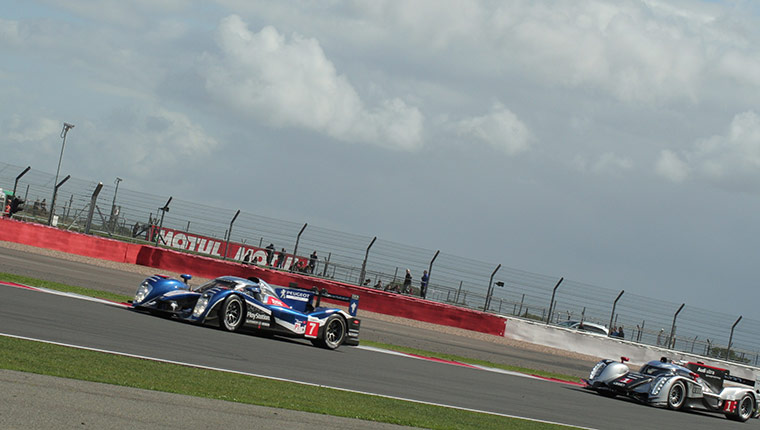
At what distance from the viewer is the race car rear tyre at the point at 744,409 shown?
1586 centimetres

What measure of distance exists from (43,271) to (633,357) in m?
17.1

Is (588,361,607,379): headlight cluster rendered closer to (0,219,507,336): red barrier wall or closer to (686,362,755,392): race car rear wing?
(686,362,755,392): race car rear wing

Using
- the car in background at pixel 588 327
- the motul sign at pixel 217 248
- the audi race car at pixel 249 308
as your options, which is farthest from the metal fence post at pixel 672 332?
the audi race car at pixel 249 308

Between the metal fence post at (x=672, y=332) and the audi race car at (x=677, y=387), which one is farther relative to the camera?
the metal fence post at (x=672, y=332)

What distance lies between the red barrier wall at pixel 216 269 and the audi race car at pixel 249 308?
9615 millimetres

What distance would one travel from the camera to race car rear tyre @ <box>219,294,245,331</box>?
13492mm

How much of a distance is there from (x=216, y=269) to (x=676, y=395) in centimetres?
1401

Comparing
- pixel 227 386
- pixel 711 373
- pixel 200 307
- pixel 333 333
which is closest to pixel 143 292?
pixel 200 307

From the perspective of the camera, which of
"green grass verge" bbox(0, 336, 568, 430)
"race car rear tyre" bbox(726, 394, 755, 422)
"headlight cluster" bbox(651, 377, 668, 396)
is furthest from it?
"race car rear tyre" bbox(726, 394, 755, 422)

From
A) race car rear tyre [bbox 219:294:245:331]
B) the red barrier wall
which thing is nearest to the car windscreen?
race car rear tyre [bbox 219:294:245:331]

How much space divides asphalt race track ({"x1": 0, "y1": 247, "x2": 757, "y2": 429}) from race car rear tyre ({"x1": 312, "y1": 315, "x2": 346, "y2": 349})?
0.27 meters

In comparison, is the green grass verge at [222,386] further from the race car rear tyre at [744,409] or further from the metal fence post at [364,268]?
the metal fence post at [364,268]

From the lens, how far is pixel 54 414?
5406mm

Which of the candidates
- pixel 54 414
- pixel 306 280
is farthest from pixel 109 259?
pixel 54 414
